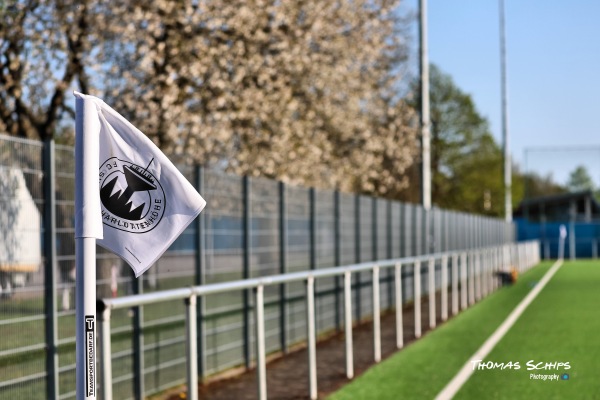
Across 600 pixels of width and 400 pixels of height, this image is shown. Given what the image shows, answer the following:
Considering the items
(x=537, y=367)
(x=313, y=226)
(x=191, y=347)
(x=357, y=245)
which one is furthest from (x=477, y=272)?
(x=191, y=347)

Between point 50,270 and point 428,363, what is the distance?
526 cm

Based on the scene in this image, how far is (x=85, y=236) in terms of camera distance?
4.05m

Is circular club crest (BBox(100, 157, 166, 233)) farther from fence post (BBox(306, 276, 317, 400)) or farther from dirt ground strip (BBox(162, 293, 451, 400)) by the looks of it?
fence post (BBox(306, 276, 317, 400))

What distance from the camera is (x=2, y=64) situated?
16.9 m

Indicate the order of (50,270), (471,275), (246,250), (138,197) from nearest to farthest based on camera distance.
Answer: (138,197)
(50,270)
(246,250)
(471,275)

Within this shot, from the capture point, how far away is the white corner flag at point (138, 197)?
13.9 ft

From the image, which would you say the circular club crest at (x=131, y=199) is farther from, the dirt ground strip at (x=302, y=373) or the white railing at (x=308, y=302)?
the dirt ground strip at (x=302, y=373)

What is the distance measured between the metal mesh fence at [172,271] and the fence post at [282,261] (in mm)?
14

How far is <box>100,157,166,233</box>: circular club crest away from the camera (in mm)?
4230

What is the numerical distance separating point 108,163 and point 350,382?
643cm

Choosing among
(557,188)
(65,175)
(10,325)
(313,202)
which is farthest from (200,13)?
(557,188)

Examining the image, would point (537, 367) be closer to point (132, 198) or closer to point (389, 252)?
point (132, 198)

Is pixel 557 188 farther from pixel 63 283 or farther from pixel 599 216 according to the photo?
pixel 63 283

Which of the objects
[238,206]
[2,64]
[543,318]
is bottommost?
[543,318]
